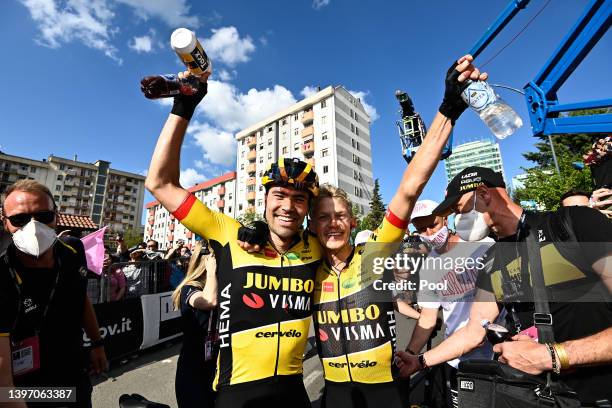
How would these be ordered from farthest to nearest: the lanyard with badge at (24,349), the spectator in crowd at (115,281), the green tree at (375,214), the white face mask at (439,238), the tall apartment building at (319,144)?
1. the tall apartment building at (319,144)
2. the green tree at (375,214)
3. the spectator in crowd at (115,281)
4. the white face mask at (439,238)
5. the lanyard with badge at (24,349)

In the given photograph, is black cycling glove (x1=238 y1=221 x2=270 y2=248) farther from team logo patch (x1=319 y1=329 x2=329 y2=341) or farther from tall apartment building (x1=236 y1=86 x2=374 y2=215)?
tall apartment building (x1=236 y1=86 x2=374 y2=215)

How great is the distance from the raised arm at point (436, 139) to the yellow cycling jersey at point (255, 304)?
862mm

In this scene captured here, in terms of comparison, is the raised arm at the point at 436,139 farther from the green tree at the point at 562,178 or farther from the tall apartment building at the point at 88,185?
the tall apartment building at the point at 88,185

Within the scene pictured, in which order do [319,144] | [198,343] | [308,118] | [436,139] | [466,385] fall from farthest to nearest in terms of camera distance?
[308,118], [319,144], [198,343], [436,139], [466,385]

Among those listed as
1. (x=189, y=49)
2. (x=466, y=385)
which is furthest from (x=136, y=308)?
(x=466, y=385)

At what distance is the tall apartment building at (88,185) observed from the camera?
282 feet

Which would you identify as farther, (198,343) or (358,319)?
(198,343)

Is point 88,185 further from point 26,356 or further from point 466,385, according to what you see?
point 466,385

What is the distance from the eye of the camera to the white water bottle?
2289mm

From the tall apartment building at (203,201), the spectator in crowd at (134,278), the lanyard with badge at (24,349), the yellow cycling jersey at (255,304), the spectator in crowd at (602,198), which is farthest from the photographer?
the tall apartment building at (203,201)

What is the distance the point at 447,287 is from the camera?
3389 mm

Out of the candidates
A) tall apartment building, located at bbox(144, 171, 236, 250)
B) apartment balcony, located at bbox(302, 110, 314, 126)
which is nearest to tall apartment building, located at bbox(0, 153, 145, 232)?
tall apartment building, located at bbox(144, 171, 236, 250)

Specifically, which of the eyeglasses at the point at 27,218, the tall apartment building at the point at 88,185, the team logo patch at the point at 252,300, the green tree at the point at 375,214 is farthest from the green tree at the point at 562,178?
the tall apartment building at the point at 88,185

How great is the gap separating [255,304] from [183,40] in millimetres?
1763
